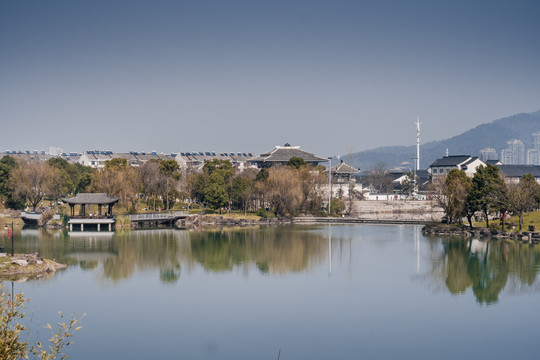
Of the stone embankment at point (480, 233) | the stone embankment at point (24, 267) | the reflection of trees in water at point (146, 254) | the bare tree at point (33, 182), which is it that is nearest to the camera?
the stone embankment at point (24, 267)

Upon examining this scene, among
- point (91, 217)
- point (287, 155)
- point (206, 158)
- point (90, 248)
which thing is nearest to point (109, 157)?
point (206, 158)

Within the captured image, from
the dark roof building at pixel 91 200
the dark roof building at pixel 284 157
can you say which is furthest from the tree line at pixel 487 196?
the dark roof building at pixel 284 157

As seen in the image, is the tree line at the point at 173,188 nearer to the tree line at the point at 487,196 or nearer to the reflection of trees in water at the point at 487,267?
the tree line at the point at 487,196

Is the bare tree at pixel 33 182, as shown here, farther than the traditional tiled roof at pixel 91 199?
Yes

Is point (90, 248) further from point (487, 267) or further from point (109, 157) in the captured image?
point (109, 157)

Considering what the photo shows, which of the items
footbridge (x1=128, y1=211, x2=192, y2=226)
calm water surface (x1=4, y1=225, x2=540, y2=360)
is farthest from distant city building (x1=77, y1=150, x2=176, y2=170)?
calm water surface (x1=4, y1=225, x2=540, y2=360)

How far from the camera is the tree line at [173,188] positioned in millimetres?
48438

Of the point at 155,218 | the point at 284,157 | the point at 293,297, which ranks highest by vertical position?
the point at 284,157

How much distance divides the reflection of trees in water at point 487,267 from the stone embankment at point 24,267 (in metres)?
15.1

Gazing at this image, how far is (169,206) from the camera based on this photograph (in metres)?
53.6

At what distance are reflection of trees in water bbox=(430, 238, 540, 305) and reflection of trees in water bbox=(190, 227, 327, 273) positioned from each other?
590cm

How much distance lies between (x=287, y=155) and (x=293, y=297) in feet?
163

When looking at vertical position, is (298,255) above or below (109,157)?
below

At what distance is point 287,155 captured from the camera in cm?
7006
